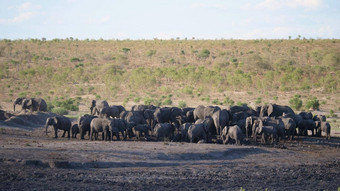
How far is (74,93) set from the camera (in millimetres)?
53906

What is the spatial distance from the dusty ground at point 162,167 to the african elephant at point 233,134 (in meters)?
0.92

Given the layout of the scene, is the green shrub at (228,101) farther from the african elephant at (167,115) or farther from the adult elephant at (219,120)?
the adult elephant at (219,120)

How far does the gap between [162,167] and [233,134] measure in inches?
266

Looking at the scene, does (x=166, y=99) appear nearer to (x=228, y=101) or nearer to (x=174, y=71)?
(x=228, y=101)

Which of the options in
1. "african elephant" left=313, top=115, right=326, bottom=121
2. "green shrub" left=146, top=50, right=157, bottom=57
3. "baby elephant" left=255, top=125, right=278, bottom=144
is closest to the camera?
"baby elephant" left=255, top=125, right=278, bottom=144

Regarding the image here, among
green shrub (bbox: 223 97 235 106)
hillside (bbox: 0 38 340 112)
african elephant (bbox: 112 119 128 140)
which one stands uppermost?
hillside (bbox: 0 38 340 112)

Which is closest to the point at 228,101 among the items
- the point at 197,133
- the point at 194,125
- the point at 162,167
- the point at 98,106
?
the point at 98,106

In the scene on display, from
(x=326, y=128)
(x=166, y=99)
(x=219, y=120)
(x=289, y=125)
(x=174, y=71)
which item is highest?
(x=174, y=71)

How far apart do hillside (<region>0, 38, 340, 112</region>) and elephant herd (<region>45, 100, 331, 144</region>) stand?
14349mm

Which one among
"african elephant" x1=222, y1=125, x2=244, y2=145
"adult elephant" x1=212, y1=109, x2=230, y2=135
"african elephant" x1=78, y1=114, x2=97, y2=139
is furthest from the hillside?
"african elephant" x1=222, y1=125, x2=244, y2=145

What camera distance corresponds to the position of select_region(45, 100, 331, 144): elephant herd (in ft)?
77.5

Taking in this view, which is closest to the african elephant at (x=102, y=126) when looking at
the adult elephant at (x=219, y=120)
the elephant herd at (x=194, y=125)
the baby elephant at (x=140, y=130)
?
the elephant herd at (x=194, y=125)

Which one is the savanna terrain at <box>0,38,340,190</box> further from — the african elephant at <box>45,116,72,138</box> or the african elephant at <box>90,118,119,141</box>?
the african elephant at <box>90,118,119,141</box>

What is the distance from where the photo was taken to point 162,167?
17.3m
